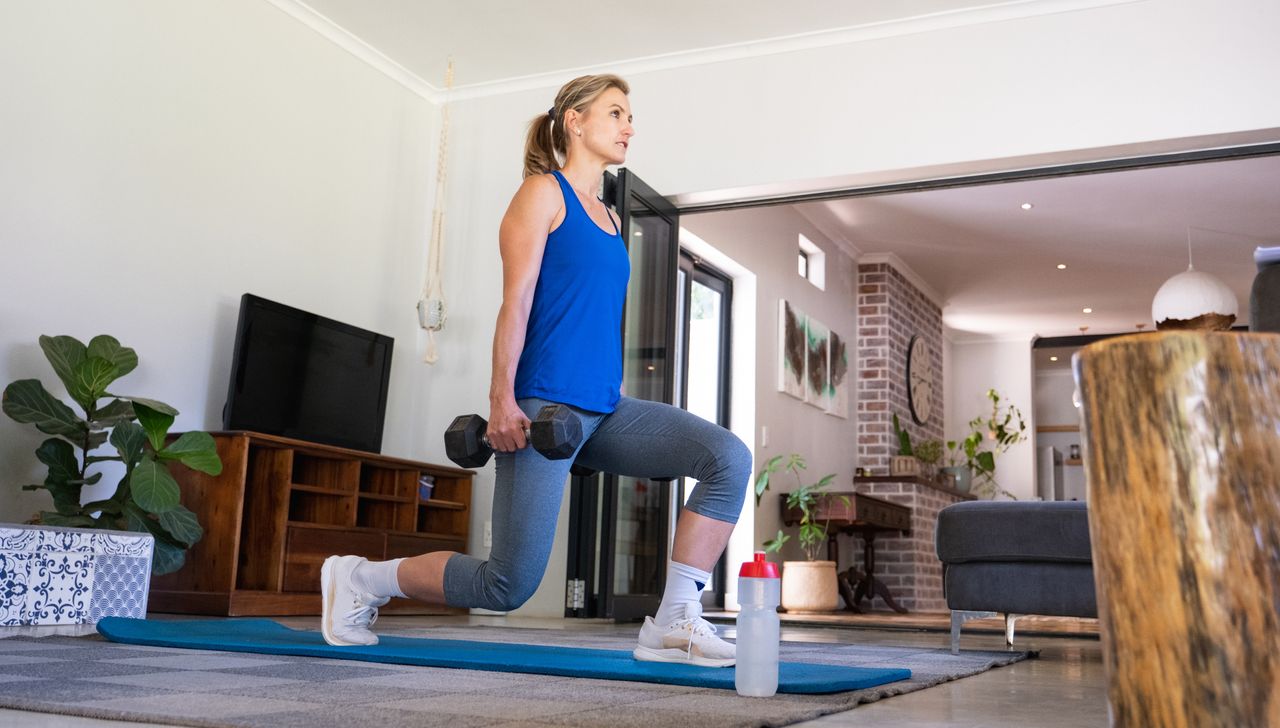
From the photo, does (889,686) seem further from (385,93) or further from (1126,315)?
(1126,315)

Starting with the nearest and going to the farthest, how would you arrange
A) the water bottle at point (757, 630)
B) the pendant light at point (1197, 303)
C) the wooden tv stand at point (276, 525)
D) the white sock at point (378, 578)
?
the water bottle at point (757, 630), the white sock at point (378, 578), the wooden tv stand at point (276, 525), the pendant light at point (1197, 303)

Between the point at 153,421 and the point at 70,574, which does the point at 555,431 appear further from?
the point at 153,421

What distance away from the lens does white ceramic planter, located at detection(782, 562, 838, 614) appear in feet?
24.0

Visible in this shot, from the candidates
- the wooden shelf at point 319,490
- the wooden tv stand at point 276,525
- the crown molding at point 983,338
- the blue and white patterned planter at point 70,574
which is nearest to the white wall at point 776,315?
the wooden tv stand at point 276,525

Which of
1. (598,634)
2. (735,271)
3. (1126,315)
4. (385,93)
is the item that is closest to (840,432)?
(735,271)

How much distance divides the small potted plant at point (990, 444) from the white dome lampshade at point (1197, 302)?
308cm

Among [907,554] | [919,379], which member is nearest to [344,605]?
[907,554]

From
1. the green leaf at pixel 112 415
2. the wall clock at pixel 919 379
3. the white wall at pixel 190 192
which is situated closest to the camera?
the green leaf at pixel 112 415

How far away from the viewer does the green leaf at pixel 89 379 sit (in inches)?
144

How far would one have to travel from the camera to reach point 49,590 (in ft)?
10.3

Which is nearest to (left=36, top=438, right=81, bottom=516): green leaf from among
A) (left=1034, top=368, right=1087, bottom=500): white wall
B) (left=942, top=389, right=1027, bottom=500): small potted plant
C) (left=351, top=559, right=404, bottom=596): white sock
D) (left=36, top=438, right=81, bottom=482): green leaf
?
(left=36, top=438, right=81, bottom=482): green leaf

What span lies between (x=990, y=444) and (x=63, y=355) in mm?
9522

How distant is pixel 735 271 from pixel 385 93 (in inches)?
102

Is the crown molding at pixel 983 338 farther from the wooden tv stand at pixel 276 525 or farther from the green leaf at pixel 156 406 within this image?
the green leaf at pixel 156 406
